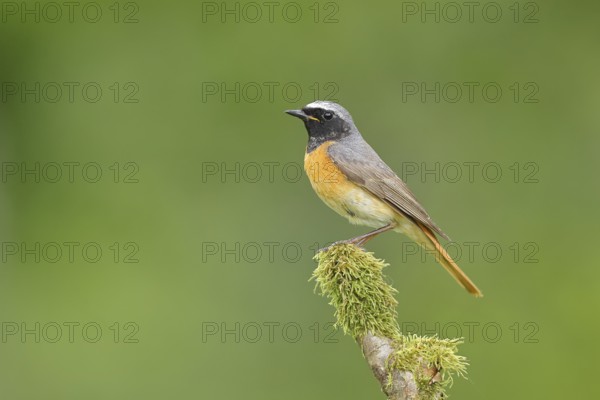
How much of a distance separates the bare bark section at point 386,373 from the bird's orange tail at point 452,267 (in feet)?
7.30

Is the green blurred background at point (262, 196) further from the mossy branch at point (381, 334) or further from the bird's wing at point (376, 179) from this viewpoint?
the mossy branch at point (381, 334)

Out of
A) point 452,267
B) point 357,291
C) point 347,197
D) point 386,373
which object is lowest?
point 386,373

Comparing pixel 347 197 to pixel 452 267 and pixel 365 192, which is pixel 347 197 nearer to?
pixel 365 192

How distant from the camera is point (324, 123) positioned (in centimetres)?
727

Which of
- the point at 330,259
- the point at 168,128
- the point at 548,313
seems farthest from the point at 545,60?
the point at 330,259

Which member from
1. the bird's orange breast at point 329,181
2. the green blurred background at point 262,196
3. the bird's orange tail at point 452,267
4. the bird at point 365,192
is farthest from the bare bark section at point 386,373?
the green blurred background at point 262,196

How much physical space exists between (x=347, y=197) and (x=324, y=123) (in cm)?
72

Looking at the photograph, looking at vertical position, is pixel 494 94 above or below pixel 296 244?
above

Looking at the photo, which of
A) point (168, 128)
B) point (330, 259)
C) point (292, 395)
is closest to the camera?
point (330, 259)

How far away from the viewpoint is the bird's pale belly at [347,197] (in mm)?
6934

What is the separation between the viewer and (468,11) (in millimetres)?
10461

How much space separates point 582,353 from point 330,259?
5246 millimetres

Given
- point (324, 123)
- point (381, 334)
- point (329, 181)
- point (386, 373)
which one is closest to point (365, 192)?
point (329, 181)

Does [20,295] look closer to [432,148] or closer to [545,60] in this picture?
[432,148]
